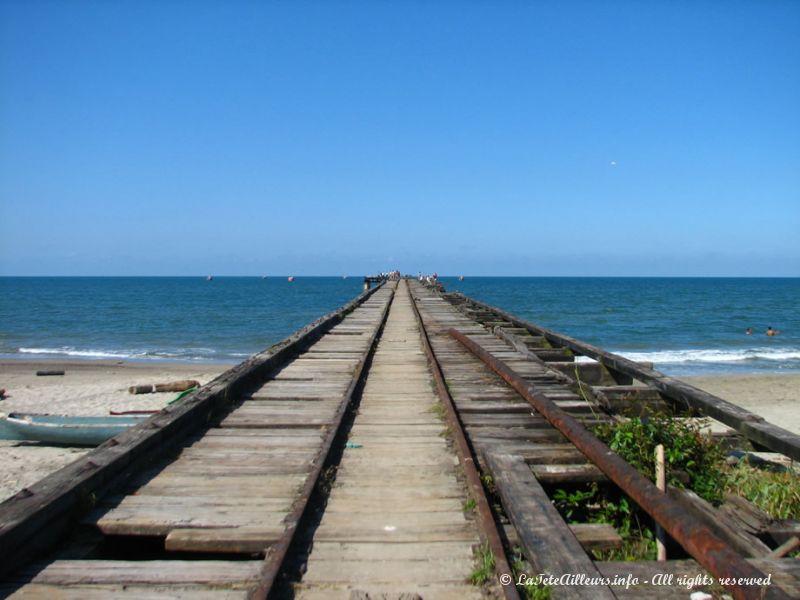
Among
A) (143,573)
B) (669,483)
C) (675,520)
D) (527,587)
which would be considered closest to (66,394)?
(143,573)

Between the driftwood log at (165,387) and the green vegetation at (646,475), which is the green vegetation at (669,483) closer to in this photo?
the green vegetation at (646,475)

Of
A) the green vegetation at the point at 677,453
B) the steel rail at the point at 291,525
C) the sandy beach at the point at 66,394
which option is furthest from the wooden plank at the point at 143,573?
the sandy beach at the point at 66,394

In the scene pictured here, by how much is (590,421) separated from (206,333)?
3630 cm

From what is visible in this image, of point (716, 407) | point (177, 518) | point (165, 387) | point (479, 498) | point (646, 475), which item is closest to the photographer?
point (177, 518)

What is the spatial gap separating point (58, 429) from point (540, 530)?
9.49 meters

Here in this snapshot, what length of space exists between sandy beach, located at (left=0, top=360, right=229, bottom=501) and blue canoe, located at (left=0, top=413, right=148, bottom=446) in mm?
284

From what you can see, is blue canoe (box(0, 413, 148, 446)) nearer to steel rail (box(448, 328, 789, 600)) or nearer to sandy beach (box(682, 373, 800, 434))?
steel rail (box(448, 328, 789, 600))

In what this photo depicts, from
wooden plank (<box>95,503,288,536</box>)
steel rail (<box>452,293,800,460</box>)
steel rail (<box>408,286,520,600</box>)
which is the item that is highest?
steel rail (<box>452,293,800,460</box>)

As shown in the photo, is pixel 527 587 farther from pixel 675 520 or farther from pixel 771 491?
pixel 771 491

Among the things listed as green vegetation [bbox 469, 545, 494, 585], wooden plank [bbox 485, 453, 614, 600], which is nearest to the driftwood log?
wooden plank [bbox 485, 453, 614, 600]

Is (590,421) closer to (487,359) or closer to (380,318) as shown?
(487,359)

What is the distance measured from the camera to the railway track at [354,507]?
276 cm

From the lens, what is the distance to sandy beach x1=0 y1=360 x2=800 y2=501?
9.55 meters

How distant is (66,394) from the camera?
1683cm
